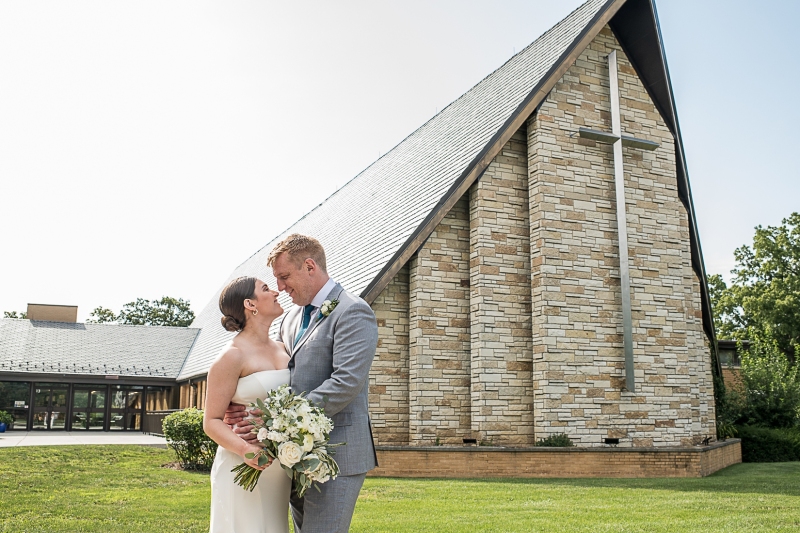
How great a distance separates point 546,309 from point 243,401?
10.5 m

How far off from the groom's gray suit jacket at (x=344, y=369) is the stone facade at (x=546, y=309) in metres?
9.78

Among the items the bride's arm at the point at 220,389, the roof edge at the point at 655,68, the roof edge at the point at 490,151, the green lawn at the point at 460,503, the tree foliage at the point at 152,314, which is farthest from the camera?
the tree foliage at the point at 152,314

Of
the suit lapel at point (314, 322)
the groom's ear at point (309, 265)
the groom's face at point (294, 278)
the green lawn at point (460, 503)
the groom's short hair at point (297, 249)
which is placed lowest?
the green lawn at point (460, 503)

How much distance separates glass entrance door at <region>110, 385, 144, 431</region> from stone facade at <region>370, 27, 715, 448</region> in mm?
20867

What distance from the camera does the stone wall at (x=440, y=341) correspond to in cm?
1353

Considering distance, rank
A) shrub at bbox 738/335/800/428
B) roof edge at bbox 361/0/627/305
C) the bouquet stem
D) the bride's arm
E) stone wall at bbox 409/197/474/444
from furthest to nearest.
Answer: shrub at bbox 738/335/800/428 → stone wall at bbox 409/197/474/444 → roof edge at bbox 361/0/627/305 → the bride's arm → the bouquet stem

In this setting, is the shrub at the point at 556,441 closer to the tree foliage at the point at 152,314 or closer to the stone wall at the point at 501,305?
the stone wall at the point at 501,305

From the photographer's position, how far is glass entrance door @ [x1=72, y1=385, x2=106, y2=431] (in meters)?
30.0

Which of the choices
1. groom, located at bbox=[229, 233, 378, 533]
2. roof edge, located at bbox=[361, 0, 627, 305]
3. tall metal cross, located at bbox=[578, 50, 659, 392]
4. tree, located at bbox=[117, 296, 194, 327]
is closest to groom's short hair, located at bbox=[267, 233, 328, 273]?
groom, located at bbox=[229, 233, 378, 533]

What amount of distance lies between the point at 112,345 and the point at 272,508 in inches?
1249

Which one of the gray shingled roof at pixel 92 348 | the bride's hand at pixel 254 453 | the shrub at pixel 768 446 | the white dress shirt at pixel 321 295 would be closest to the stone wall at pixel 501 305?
the shrub at pixel 768 446

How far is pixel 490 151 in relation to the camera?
14008 mm

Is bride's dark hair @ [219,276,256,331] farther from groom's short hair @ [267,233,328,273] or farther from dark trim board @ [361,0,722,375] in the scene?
dark trim board @ [361,0,722,375]

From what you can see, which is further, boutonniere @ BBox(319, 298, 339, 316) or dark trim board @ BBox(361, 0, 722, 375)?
dark trim board @ BBox(361, 0, 722, 375)
